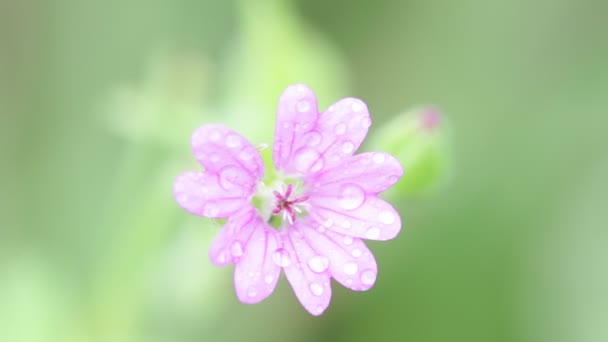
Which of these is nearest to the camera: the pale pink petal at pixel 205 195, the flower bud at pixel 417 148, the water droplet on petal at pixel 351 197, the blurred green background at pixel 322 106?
the pale pink petal at pixel 205 195

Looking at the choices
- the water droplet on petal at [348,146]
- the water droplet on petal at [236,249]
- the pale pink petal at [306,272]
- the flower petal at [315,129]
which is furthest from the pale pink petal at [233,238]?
the water droplet on petal at [348,146]

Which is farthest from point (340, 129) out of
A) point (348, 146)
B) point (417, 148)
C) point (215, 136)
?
point (417, 148)

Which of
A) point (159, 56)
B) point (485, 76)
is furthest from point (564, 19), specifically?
point (159, 56)

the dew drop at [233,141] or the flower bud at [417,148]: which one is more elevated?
the flower bud at [417,148]

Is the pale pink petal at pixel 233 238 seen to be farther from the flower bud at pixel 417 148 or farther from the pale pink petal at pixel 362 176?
the flower bud at pixel 417 148

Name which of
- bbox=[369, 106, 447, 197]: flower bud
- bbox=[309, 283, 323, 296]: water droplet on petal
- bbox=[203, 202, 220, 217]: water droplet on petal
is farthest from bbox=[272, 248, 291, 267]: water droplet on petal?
A: bbox=[369, 106, 447, 197]: flower bud

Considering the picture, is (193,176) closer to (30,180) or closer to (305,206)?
(305,206)

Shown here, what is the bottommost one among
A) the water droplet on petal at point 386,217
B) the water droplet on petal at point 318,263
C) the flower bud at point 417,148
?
the water droplet on petal at point 318,263

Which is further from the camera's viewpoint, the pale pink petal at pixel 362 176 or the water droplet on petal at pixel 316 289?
the pale pink petal at pixel 362 176
